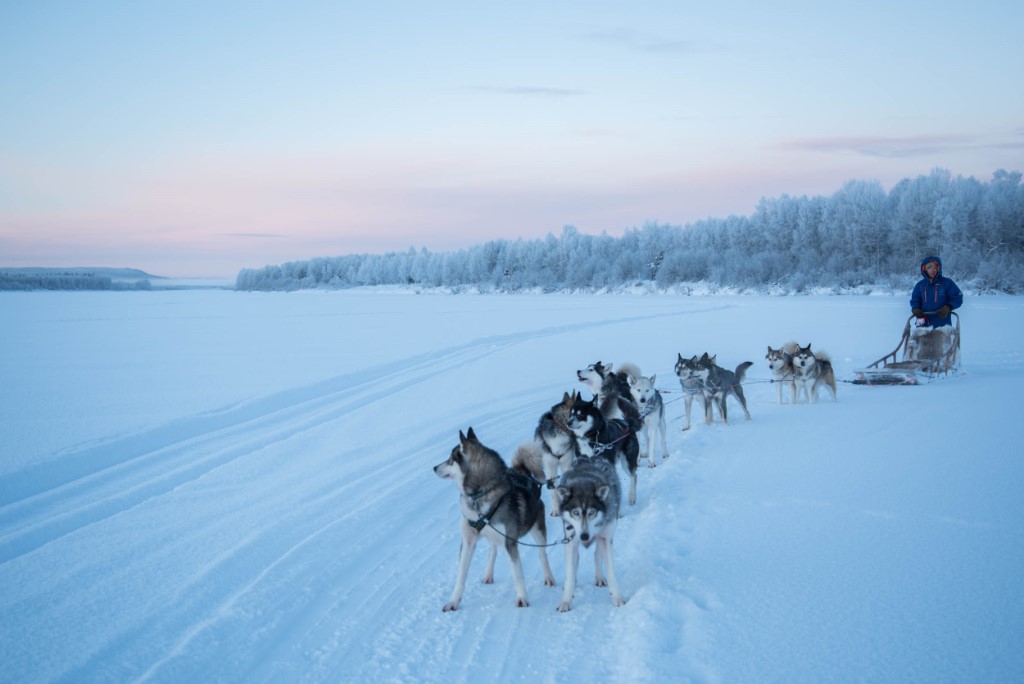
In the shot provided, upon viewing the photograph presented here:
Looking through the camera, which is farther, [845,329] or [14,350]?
[845,329]

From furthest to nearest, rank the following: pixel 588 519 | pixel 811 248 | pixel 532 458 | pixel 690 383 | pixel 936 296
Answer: pixel 811 248 → pixel 936 296 → pixel 690 383 → pixel 532 458 → pixel 588 519

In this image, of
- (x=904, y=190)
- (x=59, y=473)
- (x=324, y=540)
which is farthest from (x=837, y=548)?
(x=904, y=190)

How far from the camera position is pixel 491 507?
3580 mm

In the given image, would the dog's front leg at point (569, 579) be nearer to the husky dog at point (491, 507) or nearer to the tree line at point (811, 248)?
the husky dog at point (491, 507)

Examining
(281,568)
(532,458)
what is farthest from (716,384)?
(281,568)

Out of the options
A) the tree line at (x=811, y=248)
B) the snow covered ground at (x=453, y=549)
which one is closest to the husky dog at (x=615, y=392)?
the snow covered ground at (x=453, y=549)

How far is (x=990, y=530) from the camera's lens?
4168 mm

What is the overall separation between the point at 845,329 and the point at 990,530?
64.0ft

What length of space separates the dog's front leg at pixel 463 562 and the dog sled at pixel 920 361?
936cm

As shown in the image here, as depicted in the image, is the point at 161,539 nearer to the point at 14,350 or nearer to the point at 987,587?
the point at 987,587

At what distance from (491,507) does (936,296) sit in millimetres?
10597

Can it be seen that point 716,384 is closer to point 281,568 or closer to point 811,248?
point 281,568

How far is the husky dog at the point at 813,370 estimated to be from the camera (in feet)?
31.5

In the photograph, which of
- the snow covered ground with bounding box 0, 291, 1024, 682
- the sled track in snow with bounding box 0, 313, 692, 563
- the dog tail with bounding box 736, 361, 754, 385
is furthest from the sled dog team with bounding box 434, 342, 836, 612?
the sled track in snow with bounding box 0, 313, 692, 563
